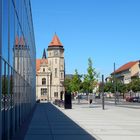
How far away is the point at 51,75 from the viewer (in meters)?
173

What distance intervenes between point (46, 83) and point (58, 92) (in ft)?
20.0

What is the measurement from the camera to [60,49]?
178 m

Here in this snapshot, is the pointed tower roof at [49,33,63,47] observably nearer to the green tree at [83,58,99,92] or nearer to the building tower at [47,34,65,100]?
the building tower at [47,34,65,100]

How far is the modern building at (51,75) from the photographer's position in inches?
6624

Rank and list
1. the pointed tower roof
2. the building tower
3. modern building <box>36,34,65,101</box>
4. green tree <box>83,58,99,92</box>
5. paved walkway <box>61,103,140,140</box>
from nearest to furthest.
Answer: paved walkway <box>61,103,140,140</box> < green tree <box>83,58,99,92</box> < modern building <box>36,34,65,101</box> < the building tower < the pointed tower roof

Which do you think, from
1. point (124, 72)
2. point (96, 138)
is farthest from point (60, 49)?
point (96, 138)

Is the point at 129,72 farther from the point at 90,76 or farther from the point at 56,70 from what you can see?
the point at 90,76

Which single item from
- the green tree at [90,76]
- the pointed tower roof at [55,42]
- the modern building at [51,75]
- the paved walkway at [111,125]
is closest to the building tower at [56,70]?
the modern building at [51,75]

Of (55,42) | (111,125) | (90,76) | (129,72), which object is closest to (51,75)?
(55,42)

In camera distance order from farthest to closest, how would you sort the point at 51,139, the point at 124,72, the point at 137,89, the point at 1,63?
the point at 124,72, the point at 137,89, the point at 51,139, the point at 1,63

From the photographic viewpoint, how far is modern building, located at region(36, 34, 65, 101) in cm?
16825

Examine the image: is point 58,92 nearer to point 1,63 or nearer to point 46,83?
point 46,83

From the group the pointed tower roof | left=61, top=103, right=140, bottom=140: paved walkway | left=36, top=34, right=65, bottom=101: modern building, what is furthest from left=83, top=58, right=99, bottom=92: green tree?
the pointed tower roof

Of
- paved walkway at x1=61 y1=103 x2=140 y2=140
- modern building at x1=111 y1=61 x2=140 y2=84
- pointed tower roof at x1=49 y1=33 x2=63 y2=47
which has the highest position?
pointed tower roof at x1=49 y1=33 x2=63 y2=47
